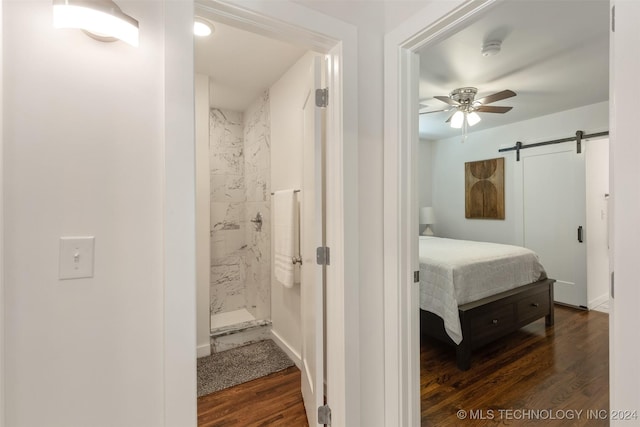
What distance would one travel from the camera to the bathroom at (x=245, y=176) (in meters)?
2.34

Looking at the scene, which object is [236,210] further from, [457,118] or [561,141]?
[561,141]

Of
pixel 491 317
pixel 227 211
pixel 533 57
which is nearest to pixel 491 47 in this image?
pixel 533 57

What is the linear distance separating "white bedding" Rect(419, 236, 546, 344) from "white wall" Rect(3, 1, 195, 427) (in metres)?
2.13

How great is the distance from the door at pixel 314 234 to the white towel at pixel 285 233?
52 centimetres

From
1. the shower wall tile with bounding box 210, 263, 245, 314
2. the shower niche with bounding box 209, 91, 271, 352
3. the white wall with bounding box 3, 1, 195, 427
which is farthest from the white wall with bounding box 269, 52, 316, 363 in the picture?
the white wall with bounding box 3, 1, 195, 427

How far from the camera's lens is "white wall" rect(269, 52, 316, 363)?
2361 millimetres

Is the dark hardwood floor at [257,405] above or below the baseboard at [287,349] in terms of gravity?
below

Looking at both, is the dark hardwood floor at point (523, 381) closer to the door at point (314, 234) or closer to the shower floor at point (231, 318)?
the door at point (314, 234)

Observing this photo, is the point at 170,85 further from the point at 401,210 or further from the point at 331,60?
the point at 401,210

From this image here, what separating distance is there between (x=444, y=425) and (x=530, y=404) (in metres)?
0.66

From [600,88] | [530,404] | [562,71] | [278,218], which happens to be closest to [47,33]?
[278,218]

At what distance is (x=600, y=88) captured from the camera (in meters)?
3.20

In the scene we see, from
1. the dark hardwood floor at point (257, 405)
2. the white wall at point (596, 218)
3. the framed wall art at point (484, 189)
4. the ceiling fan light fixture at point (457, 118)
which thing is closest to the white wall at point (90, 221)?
the dark hardwood floor at point (257, 405)

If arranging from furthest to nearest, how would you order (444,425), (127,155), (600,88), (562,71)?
(600,88) < (562,71) < (444,425) < (127,155)
